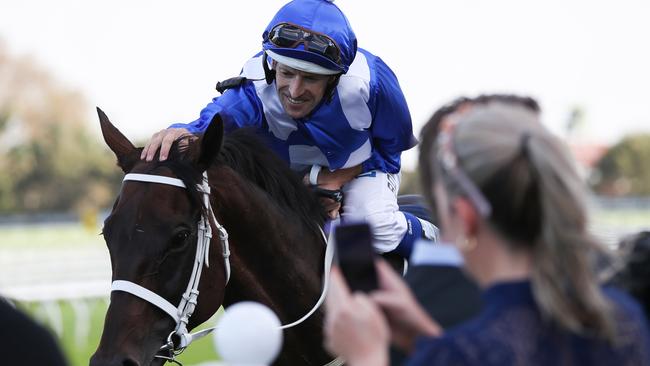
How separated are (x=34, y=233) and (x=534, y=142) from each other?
27.2 m

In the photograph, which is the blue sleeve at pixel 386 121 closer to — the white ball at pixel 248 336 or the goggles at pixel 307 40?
the goggles at pixel 307 40

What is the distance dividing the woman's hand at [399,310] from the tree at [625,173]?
49.4 meters

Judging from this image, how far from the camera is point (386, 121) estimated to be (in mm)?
4492

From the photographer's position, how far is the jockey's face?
4238 mm

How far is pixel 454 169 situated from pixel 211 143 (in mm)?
2197

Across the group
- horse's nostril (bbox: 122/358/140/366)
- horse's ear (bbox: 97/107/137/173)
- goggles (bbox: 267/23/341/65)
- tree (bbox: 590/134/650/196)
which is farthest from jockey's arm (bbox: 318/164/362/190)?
tree (bbox: 590/134/650/196)

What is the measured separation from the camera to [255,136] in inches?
164

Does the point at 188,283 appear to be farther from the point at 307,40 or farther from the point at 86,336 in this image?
the point at 86,336

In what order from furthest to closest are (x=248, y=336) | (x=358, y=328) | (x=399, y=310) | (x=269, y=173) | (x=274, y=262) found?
(x=269, y=173) → (x=274, y=262) → (x=399, y=310) → (x=358, y=328) → (x=248, y=336)

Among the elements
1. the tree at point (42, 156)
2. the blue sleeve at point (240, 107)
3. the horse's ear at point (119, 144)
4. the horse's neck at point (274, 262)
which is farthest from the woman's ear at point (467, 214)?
Result: the tree at point (42, 156)

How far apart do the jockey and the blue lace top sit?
2.55 meters

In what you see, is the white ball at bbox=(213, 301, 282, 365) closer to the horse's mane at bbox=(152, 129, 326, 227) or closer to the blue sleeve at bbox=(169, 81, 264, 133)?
the horse's mane at bbox=(152, 129, 326, 227)

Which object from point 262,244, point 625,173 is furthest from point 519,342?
point 625,173

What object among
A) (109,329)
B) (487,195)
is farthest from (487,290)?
(109,329)
